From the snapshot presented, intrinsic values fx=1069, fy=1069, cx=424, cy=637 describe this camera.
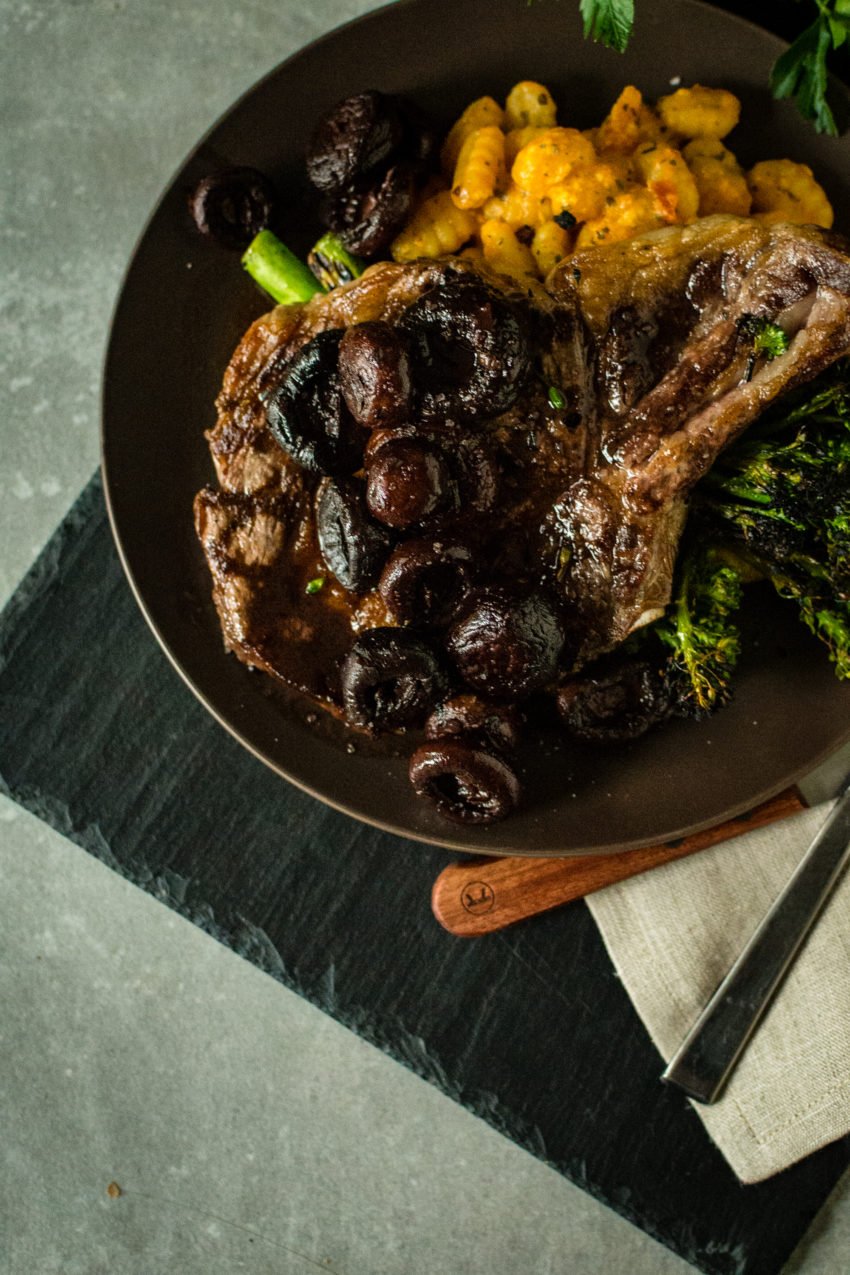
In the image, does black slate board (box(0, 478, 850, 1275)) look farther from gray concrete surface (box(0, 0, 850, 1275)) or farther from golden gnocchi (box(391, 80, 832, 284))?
golden gnocchi (box(391, 80, 832, 284))

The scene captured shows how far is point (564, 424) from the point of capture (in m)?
2.65

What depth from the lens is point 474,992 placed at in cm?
315

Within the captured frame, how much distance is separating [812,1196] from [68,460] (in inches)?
125

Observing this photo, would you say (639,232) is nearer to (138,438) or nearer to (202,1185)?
(138,438)

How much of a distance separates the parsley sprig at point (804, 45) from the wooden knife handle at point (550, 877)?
1.86m

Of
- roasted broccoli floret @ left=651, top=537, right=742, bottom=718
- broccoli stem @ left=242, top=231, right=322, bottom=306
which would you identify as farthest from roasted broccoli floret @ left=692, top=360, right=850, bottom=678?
broccoli stem @ left=242, top=231, right=322, bottom=306

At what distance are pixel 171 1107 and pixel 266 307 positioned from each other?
2465 mm

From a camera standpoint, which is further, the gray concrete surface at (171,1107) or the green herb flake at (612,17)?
the gray concrete surface at (171,1107)

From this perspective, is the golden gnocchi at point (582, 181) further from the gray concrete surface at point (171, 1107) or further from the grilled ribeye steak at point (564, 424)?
the gray concrete surface at point (171, 1107)

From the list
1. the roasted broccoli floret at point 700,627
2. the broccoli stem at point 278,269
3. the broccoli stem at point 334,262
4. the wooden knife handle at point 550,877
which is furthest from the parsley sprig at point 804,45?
the wooden knife handle at point 550,877

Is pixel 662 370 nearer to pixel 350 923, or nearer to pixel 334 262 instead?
pixel 334 262

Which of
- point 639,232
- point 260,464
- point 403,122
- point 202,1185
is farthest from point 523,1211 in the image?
point 403,122

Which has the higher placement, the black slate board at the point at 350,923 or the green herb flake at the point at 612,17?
the green herb flake at the point at 612,17

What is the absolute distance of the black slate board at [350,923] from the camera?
308 cm
